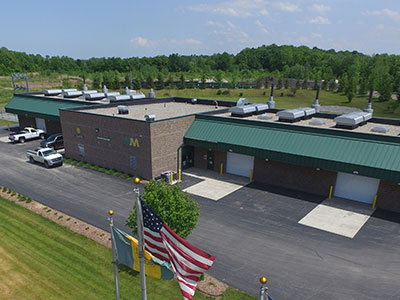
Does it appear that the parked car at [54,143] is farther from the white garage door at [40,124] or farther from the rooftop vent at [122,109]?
the rooftop vent at [122,109]

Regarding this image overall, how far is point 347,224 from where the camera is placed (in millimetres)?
20938

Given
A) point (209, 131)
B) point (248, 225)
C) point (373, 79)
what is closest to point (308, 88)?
point (373, 79)

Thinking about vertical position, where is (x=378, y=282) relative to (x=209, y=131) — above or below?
below

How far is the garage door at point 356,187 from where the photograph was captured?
76.8 ft

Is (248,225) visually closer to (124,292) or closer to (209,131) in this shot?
(124,292)

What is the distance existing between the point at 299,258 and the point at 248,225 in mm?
4331

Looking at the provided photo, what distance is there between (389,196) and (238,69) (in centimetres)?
15902

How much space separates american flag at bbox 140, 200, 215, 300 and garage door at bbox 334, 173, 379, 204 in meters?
19.4

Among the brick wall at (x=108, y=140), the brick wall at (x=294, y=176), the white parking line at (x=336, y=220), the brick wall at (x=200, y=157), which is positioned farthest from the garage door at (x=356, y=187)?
the brick wall at (x=108, y=140)

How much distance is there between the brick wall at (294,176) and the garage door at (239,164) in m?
0.75

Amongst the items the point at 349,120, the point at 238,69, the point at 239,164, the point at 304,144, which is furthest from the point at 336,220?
the point at 238,69

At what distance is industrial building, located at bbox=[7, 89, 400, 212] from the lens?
22641 mm

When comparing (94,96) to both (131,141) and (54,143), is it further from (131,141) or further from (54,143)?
(131,141)

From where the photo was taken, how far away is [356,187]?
79.0 ft
